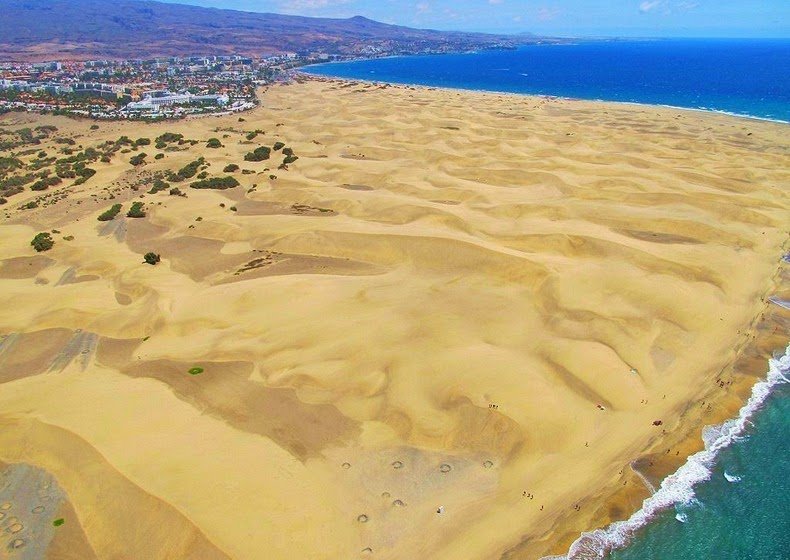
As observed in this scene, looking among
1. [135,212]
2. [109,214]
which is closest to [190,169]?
[135,212]

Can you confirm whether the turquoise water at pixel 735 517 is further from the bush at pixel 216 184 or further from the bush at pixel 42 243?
the bush at pixel 216 184

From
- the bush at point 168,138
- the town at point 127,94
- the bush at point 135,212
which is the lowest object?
the town at point 127,94

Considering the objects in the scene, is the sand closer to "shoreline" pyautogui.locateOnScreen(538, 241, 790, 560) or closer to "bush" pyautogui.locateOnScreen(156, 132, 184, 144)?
"shoreline" pyautogui.locateOnScreen(538, 241, 790, 560)

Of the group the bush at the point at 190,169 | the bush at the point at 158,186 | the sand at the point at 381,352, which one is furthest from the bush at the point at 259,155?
the sand at the point at 381,352

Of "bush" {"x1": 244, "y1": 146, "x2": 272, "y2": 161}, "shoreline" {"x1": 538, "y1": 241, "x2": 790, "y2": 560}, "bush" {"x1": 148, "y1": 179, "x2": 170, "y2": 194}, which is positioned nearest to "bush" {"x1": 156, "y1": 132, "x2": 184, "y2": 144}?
"bush" {"x1": 244, "y1": 146, "x2": 272, "y2": 161}

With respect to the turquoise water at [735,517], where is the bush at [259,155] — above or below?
below

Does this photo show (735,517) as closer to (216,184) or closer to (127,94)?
(216,184)

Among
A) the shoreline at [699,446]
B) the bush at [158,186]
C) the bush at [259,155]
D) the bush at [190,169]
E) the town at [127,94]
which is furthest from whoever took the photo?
the town at [127,94]
